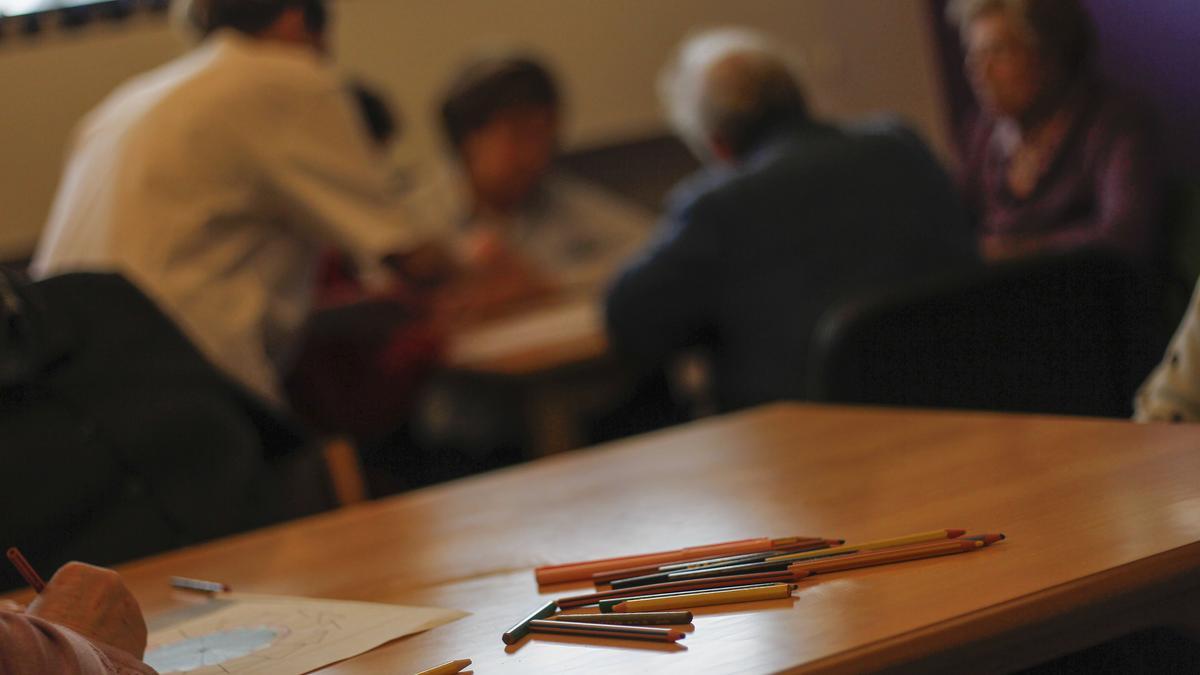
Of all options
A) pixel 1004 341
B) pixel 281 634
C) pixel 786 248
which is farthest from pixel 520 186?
pixel 281 634

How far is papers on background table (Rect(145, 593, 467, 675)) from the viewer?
859 millimetres

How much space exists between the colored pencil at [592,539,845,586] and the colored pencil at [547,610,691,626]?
0.25 ft

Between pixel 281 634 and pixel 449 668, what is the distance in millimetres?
229

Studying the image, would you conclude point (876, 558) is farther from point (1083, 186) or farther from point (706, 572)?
point (1083, 186)

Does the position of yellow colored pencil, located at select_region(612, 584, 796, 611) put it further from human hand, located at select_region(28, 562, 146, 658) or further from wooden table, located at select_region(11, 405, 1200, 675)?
human hand, located at select_region(28, 562, 146, 658)

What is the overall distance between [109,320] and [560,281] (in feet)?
7.09

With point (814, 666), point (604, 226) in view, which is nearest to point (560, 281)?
point (604, 226)

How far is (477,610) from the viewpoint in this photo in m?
0.91

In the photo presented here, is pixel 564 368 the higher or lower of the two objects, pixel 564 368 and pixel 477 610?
the lower

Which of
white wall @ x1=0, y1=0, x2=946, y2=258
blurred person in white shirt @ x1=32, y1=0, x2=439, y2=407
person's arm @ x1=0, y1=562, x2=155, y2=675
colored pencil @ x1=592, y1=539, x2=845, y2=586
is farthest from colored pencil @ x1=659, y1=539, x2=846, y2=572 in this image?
white wall @ x1=0, y1=0, x2=946, y2=258

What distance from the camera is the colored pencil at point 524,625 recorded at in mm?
795

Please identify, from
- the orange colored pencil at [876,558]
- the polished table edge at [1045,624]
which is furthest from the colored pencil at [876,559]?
the polished table edge at [1045,624]

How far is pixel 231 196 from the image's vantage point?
7.56ft

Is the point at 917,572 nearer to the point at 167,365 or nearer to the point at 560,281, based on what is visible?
the point at 167,365
